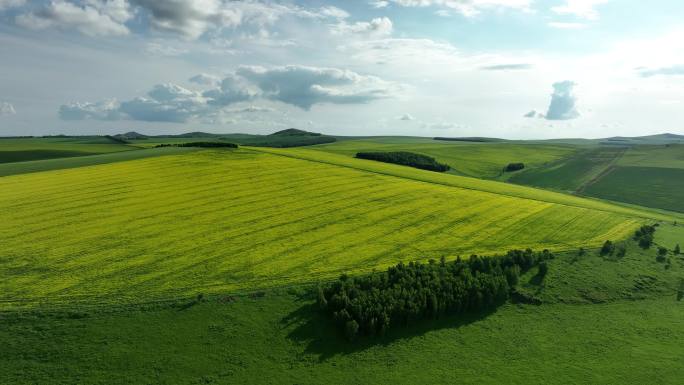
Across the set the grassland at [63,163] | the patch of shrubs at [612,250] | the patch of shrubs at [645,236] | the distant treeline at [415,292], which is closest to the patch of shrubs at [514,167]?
the patch of shrubs at [645,236]

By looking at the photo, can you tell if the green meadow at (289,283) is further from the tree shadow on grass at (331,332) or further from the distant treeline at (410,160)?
the distant treeline at (410,160)

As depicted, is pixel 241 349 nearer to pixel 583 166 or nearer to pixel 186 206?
pixel 186 206

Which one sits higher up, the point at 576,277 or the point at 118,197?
the point at 118,197

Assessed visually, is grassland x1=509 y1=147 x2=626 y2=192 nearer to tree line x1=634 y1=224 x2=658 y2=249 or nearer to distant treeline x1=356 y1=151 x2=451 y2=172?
distant treeline x1=356 y1=151 x2=451 y2=172

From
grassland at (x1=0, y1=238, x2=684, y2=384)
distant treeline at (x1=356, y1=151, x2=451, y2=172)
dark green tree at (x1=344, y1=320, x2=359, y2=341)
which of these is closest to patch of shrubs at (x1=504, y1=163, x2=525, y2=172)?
distant treeline at (x1=356, y1=151, x2=451, y2=172)

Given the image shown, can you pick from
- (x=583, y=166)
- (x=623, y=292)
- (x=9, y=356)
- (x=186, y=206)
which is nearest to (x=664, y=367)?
(x=623, y=292)

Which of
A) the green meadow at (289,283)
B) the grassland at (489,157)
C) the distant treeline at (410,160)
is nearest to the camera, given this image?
the green meadow at (289,283)
